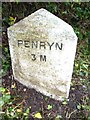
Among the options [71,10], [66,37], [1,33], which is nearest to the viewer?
[66,37]

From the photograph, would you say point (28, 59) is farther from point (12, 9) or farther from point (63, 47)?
point (12, 9)

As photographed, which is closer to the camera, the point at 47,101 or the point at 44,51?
the point at 44,51

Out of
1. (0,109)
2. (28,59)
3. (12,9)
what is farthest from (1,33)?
(0,109)

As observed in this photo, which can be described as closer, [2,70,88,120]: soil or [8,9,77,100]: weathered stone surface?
[8,9,77,100]: weathered stone surface

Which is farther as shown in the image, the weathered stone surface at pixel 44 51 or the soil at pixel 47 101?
the soil at pixel 47 101

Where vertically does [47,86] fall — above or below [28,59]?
below

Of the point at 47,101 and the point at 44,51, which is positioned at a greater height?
the point at 44,51

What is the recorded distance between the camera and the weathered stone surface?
7.72 feet

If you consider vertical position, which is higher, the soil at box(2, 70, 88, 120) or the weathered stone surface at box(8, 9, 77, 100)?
the weathered stone surface at box(8, 9, 77, 100)

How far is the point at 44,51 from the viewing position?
2.47 meters

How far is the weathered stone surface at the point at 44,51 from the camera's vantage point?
7.72 feet

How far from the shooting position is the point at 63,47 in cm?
236

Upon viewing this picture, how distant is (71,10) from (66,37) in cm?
163

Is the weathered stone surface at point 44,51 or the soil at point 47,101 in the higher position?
the weathered stone surface at point 44,51
